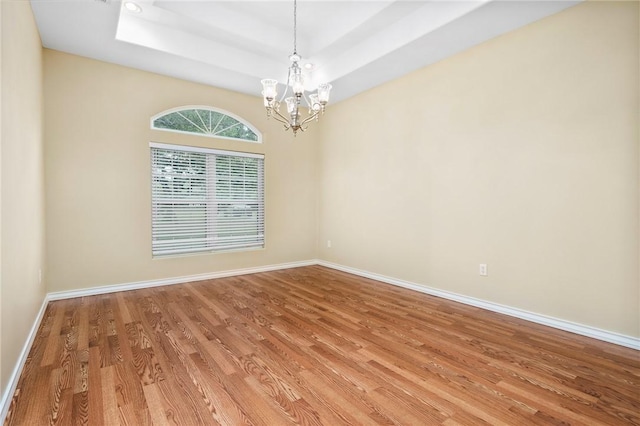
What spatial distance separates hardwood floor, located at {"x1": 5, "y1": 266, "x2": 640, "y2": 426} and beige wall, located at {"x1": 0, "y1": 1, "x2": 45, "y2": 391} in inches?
12.3

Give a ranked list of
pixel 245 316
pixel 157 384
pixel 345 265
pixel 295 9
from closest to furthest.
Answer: pixel 157 384
pixel 245 316
pixel 295 9
pixel 345 265

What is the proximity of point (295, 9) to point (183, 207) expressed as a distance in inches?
115

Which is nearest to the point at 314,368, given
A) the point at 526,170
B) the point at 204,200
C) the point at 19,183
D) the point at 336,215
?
the point at 19,183

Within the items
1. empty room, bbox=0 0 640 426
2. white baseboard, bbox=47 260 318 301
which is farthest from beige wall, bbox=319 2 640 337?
white baseboard, bbox=47 260 318 301

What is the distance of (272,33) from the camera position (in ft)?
13.2

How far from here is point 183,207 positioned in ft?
14.5

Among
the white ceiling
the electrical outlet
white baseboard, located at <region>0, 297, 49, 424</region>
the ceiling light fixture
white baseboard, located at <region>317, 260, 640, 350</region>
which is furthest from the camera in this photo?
the electrical outlet

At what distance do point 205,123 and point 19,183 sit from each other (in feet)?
8.86

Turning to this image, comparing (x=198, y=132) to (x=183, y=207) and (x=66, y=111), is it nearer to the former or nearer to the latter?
(x=183, y=207)

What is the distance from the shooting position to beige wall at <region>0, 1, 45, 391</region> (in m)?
1.81

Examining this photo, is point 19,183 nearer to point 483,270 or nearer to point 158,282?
point 158,282

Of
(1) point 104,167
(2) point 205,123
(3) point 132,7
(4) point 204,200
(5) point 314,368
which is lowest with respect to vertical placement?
(5) point 314,368

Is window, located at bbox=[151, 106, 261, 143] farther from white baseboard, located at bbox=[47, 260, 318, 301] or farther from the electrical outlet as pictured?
the electrical outlet

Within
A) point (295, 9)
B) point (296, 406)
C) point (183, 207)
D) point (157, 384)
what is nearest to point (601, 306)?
point (296, 406)
